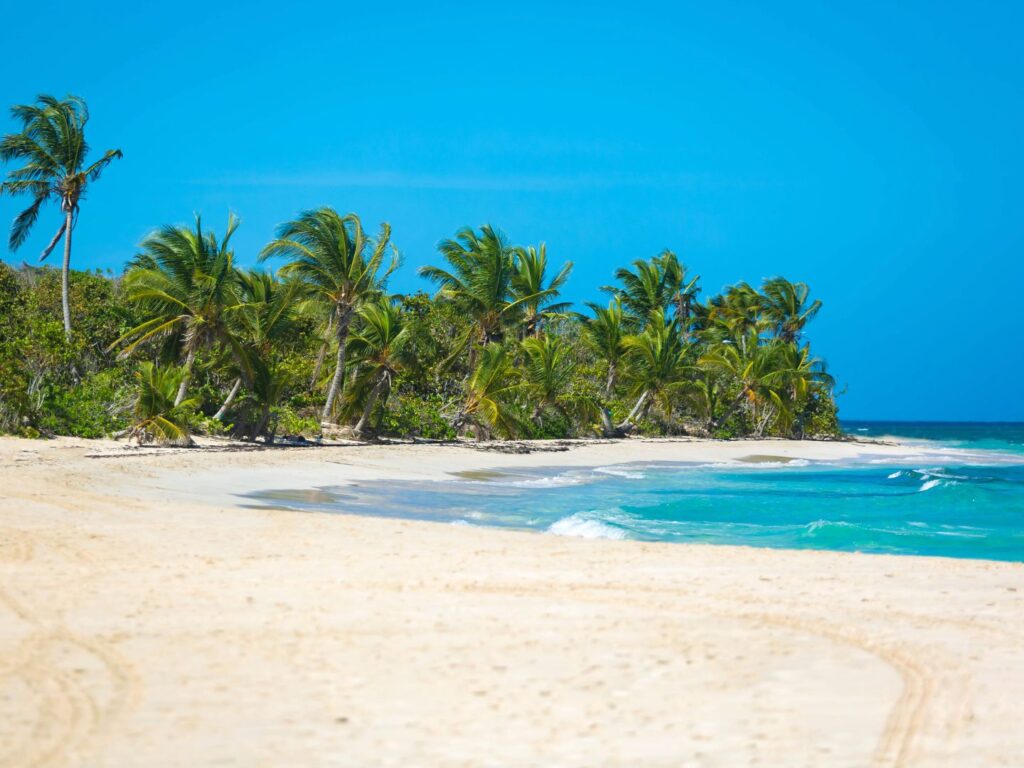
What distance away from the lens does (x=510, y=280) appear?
3947cm

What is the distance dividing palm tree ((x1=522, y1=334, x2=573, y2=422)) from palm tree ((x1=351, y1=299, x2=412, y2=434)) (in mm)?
6988

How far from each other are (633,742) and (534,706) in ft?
1.92

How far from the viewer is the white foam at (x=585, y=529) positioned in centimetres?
1203

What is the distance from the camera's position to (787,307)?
5534 cm

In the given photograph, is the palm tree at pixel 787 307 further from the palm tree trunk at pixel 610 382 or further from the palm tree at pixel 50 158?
the palm tree at pixel 50 158

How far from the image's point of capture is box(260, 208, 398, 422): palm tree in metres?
28.6

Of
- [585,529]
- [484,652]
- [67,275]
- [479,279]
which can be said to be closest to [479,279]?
[479,279]

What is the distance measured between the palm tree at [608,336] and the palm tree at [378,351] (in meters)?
13.7

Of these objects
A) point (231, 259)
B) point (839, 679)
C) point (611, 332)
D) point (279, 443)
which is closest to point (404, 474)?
point (279, 443)

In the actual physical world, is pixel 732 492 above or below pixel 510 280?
below

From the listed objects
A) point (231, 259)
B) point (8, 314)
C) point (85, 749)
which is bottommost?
point (85, 749)

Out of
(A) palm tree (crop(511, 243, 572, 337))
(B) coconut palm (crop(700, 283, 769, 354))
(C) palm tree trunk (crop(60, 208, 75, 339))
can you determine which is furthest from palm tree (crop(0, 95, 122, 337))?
(B) coconut palm (crop(700, 283, 769, 354))

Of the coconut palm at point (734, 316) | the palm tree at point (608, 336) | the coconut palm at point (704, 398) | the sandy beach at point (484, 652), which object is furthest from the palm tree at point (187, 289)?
the coconut palm at point (734, 316)

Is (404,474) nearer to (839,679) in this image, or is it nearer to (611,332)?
(839,679)
